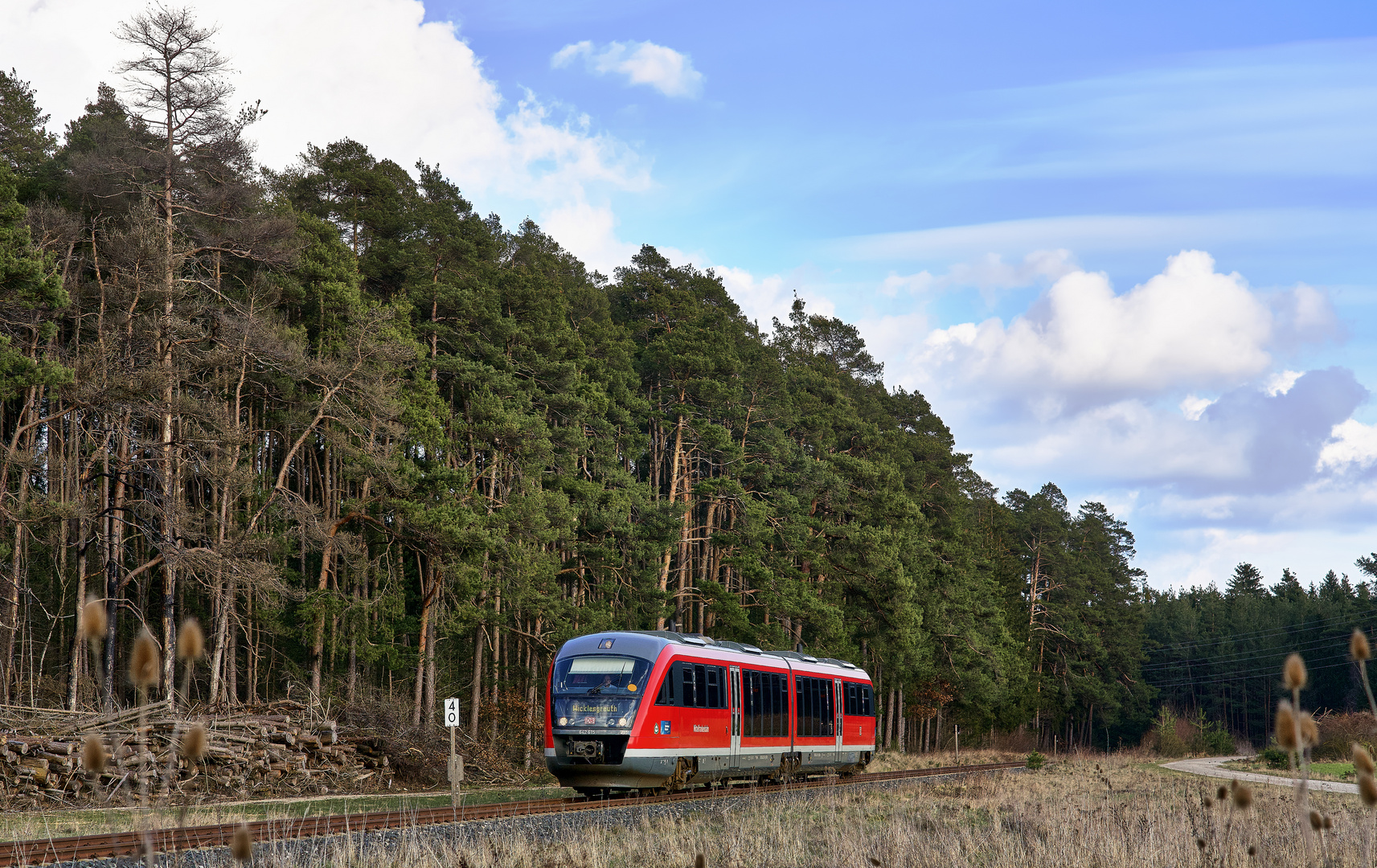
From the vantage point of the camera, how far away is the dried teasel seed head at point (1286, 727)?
3.46 meters

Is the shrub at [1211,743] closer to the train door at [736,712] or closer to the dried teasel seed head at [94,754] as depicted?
the train door at [736,712]

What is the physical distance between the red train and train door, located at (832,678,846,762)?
257 centimetres

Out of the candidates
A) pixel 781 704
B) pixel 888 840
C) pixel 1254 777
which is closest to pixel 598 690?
pixel 781 704

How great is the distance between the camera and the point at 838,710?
92.3 ft

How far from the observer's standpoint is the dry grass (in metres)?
9.02

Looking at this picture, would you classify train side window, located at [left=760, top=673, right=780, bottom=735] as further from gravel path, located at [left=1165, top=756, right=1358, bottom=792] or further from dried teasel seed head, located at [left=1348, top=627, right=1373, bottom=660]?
dried teasel seed head, located at [left=1348, top=627, right=1373, bottom=660]

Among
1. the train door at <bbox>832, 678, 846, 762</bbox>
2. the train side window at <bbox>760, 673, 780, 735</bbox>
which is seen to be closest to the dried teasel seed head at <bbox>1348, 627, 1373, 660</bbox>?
the train side window at <bbox>760, 673, 780, 735</bbox>

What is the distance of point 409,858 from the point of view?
29.0 ft

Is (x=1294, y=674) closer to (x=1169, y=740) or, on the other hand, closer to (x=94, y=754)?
(x=94, y=754)

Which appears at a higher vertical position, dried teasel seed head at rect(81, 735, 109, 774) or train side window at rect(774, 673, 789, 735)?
dried teasel seed head at rect(81, 735, 109, 774)

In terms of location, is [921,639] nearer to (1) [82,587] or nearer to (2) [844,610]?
(2) [844,610]

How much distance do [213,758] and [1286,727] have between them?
2126cm

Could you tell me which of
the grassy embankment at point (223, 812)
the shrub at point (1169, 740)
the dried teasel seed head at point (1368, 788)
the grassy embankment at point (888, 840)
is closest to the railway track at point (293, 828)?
the grassy embankment at point (223, 812)

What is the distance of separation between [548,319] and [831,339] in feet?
102
